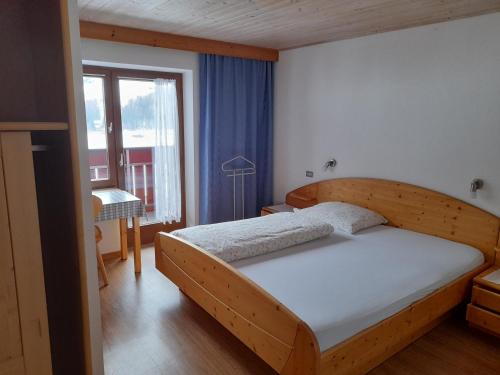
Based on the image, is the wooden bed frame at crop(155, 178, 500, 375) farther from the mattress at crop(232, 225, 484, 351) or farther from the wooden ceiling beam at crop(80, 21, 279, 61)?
the wooden ceiling beam at crop(80, 21, 279, 61)

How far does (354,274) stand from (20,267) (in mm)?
1969

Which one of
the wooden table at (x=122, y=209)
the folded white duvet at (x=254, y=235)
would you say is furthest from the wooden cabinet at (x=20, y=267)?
the wooden table at (x=122, y=209)

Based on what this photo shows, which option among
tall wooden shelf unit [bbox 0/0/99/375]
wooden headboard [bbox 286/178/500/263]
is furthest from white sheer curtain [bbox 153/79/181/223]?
tall wooden shelf unit [bbox 0/0/99/375]

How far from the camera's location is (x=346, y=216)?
11.4ft

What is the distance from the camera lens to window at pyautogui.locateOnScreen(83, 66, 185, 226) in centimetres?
395

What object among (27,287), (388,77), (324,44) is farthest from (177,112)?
(27,287)

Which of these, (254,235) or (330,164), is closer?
(254,235)

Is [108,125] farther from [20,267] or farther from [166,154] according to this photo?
[20,267]

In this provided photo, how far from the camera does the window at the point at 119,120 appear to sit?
3.95 m

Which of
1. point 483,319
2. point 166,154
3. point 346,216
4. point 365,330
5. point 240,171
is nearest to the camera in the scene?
point 365,330

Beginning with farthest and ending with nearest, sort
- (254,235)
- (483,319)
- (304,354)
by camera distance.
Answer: (254,235) < (483,319) < (304,354)

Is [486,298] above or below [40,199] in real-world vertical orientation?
below

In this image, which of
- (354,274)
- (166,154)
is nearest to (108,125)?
(166,154)

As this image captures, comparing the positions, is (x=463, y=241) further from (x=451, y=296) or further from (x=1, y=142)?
(x=1, y=142)
